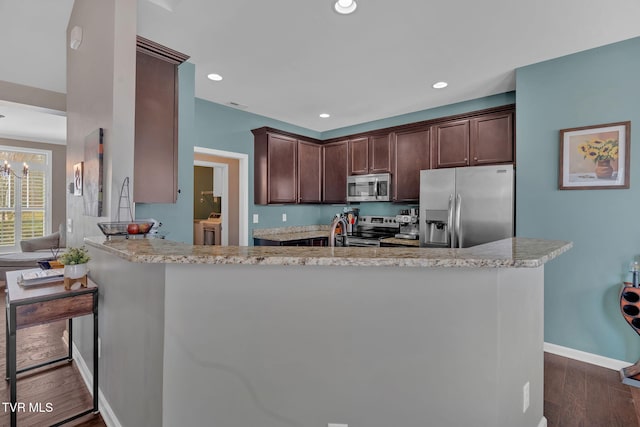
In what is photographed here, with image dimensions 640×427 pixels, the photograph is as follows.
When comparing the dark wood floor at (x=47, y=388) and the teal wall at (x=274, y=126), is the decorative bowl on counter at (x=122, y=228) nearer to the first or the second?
the dark wood floor at (x=47, y=388)

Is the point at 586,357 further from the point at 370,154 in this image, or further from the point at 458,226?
the point at 370,154

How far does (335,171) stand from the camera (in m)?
5.21

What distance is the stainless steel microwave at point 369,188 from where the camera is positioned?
4.54 meters

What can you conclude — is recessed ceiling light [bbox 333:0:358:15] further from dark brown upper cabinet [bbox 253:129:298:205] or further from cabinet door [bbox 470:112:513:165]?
dark brown upper cabinet [bbox 253:129:298:205]

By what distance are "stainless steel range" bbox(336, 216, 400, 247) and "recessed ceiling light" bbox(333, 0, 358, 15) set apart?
281 cm

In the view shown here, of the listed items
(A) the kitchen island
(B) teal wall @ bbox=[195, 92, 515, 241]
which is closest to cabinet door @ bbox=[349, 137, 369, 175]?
(B) teal wall @ bbox=[195, 92, 515, 241]

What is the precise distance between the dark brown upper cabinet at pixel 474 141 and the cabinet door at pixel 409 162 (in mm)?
139

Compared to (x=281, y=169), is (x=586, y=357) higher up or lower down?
lower down

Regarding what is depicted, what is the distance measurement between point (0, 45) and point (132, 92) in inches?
84.8

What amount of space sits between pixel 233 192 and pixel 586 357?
443cm

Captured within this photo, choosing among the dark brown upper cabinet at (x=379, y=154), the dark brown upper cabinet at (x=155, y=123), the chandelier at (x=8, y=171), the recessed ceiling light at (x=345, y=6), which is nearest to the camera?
the recessed ceiling light at (x=345, y=6)

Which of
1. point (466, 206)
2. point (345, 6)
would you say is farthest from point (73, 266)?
point (466, 206)

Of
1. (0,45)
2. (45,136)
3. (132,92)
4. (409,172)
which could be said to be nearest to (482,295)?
(132,92)

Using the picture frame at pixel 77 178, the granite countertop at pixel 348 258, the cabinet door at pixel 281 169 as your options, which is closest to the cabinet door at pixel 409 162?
the cabinet door at pixel 281 169
